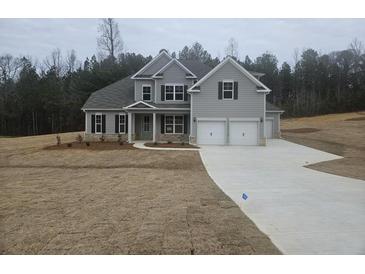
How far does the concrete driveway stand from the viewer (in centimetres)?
553

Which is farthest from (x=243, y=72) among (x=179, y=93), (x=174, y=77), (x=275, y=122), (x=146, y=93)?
(x=146, y=93)

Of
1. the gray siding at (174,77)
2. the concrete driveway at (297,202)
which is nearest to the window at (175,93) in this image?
the gray siding at (174,77)

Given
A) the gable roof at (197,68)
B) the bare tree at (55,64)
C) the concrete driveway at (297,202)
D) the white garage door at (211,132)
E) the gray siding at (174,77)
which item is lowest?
the concrete driveway at (297,202)

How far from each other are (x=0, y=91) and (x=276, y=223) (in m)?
45.1

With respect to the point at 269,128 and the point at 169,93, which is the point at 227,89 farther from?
the point at 269,128

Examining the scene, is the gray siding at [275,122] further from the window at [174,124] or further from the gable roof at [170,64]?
the window at [174,124]

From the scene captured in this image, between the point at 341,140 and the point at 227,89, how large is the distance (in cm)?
1068

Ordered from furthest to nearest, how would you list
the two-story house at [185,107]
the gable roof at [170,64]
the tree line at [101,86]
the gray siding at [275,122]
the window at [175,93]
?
1. the tree line at [101,86]
2. the gray siding at [275,122]
3. the window at [175,93]
4. the gable roof at [170,64]
5. the two-story house at [185,107]

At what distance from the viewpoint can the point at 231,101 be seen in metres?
24.4

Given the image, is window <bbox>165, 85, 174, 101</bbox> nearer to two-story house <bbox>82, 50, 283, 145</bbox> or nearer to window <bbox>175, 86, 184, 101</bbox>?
two-story house <bbox>82, 50, 283, 145</bbox>

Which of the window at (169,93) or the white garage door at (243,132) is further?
the window at (169,93)

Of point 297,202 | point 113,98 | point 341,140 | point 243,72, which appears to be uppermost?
point 243,72

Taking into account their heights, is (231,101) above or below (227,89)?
below

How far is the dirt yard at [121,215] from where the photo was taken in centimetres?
529
